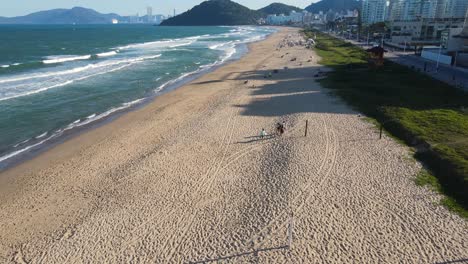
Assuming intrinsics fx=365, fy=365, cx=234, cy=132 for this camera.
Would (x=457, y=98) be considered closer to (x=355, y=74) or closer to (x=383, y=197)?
(x=355, y=74)

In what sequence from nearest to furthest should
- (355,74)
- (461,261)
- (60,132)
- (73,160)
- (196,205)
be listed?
(461,261) < (196,205) < (73,160) < (60,132) < (355,74)

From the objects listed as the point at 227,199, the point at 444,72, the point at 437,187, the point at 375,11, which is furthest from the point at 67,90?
the point at 375,11

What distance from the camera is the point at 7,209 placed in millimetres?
12422

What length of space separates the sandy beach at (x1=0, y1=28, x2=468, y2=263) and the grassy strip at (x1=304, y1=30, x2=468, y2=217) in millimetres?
916

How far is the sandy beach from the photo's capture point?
9.84m

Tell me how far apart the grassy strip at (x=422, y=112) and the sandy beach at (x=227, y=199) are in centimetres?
92

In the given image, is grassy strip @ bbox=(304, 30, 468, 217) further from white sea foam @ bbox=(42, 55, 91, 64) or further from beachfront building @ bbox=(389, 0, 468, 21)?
beachfront building @ bbox=(389, 0, 468, 21)

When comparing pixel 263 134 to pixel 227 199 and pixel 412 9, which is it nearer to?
pixel 227 199

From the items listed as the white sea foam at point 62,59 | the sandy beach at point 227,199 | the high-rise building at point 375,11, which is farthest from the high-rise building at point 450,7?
the sandy beach at point 227,199

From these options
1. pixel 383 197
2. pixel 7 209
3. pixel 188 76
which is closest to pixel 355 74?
pixel 188 76

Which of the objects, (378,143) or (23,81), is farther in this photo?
(23,81)

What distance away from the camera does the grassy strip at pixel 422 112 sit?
13.2 m

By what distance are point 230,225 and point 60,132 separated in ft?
44.8

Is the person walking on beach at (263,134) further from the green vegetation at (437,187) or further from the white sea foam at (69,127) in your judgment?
the white sea foam at (69,127)
